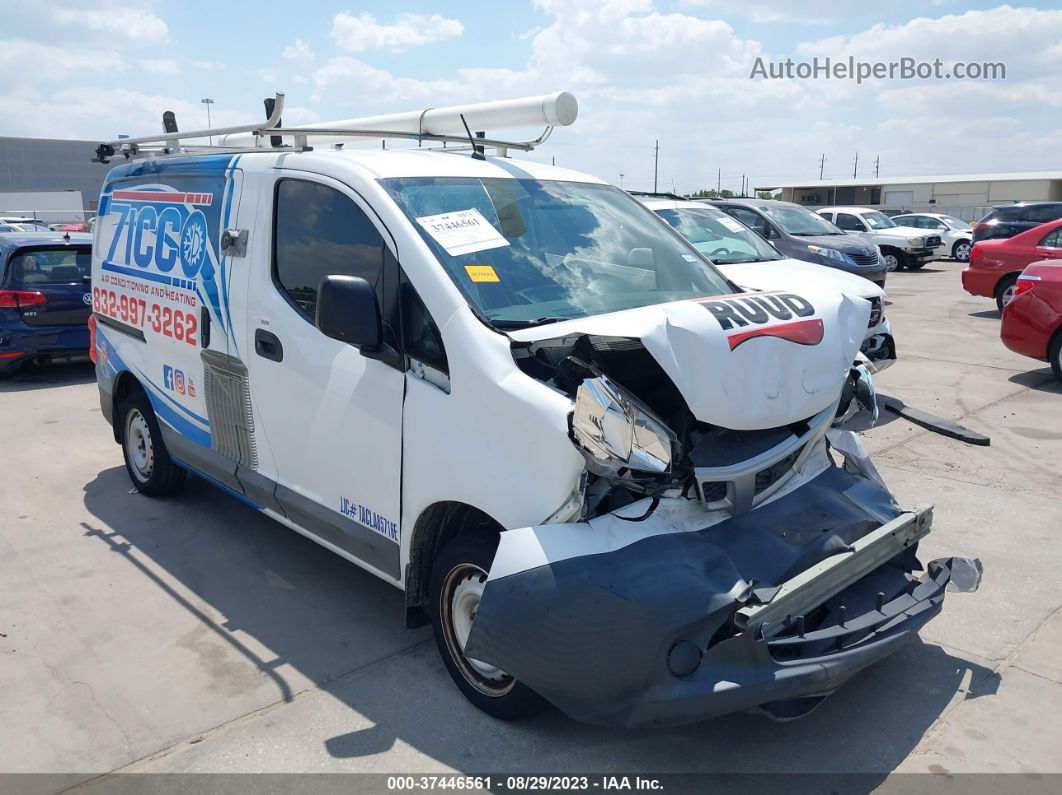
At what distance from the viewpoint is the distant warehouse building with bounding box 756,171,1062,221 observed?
194 ft

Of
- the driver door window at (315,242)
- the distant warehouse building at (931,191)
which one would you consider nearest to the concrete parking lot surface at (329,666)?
the driver door window at (315,242)

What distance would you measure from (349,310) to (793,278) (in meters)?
5.81

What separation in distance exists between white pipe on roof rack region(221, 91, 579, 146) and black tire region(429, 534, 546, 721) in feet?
7.62

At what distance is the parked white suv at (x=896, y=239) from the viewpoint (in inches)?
912

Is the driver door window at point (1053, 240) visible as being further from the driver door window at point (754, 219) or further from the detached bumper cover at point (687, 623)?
the detached bumper cover at point (687, 623)

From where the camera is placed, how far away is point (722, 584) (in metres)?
2.79

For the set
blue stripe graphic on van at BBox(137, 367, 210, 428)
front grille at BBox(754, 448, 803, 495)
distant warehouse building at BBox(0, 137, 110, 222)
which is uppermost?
distant warehouse building at BBox(0, 137, 110, 222)

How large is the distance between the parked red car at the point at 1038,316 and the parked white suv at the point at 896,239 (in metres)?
14.6

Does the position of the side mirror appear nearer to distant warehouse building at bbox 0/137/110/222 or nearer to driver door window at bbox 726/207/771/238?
driver door window at bbox 726/207/771/238

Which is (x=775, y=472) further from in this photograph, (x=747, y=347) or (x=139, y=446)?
(x=139, y=446)

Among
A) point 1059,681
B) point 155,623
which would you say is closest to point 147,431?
point 155,623

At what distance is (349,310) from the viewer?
3.36 meters

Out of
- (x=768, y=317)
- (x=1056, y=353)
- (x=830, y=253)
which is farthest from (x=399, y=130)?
(x=830, y=253)

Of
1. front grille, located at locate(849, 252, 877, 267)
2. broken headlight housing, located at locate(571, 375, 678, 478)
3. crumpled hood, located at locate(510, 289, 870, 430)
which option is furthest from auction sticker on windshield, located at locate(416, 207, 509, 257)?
front grille, located at locate(849, 252, 877, 267)
